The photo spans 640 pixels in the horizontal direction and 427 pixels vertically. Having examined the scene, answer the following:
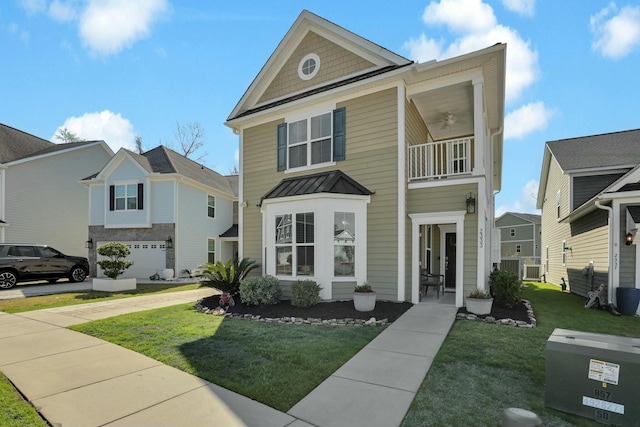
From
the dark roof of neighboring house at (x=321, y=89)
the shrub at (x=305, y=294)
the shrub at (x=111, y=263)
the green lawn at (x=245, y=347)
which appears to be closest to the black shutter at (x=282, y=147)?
the dark roof of neighboring house at (x=321, y=89)

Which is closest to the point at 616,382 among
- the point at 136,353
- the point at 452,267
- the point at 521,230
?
the point at 136,353

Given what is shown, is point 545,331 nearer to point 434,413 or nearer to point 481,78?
point 434,413

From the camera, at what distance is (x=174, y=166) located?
17.8 metres

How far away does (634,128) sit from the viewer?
604 inches

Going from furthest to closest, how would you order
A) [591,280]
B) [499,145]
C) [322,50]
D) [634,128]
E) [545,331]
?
1. [634,128]
2. [499,145]
3. [591,280]
4. [322,50]
5. [545,331]

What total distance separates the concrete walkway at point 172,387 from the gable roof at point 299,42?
665cm

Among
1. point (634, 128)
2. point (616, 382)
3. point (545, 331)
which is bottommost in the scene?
point (545, 331)

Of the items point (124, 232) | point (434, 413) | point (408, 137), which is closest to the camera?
point (434, 413)

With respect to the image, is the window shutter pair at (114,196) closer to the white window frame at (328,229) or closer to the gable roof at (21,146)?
the gable roof at (21,146)

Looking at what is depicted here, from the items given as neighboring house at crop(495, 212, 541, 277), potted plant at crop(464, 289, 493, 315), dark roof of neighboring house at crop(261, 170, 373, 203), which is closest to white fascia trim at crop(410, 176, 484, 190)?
dark roof of neighboring house at crop(261, 170, 373, 203)

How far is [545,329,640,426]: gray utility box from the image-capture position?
299 cm

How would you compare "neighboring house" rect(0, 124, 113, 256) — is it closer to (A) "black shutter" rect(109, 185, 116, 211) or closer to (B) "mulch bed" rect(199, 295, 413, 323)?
(A) "black shutter" rect(109, 185, 116, 211)

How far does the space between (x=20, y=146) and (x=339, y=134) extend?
67.0 feet

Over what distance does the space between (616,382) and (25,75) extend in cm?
1760
